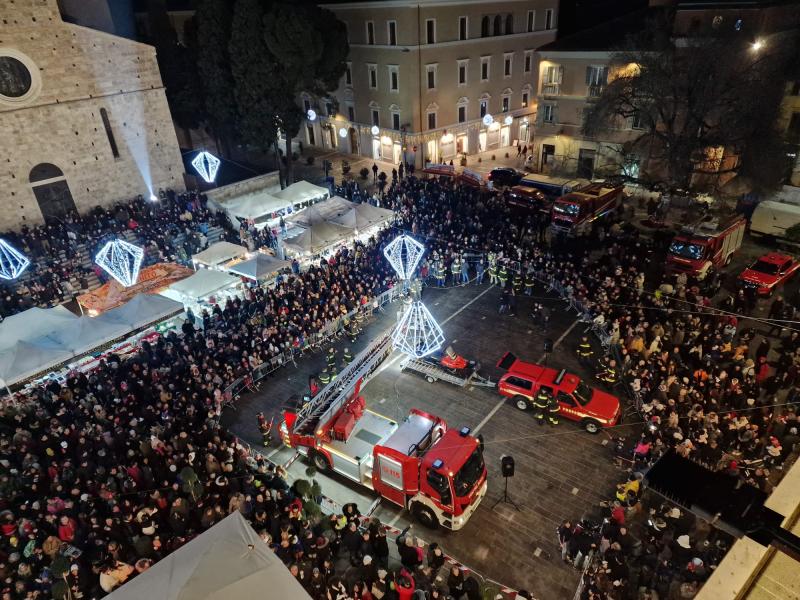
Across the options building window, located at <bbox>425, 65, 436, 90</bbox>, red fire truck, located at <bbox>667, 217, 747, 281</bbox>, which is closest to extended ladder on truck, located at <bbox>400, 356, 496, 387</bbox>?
red fire truck, located at <bbox>667, 217, 747, 281</bbox>

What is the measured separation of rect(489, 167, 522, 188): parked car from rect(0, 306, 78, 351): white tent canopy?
2340 centimetres

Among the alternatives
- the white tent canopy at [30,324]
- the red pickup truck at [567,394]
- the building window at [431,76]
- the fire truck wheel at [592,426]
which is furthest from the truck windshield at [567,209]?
the white tent canopy at [30,324]

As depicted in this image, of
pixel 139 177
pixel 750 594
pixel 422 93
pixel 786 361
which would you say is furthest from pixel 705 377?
pixel 139 177

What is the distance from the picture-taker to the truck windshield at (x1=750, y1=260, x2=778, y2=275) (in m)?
18.8

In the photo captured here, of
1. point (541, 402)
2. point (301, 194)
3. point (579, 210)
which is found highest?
point (301, 194)

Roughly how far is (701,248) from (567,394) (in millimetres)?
9956

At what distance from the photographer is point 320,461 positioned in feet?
42.9

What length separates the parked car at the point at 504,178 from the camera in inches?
1249

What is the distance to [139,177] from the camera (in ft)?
93.1

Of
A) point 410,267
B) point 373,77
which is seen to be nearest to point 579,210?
point 410,267

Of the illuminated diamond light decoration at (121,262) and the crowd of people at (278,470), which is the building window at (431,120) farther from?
the illuminated diamond light decoration at (121,262)

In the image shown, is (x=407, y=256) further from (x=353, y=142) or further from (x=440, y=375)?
(x=353, y=142)

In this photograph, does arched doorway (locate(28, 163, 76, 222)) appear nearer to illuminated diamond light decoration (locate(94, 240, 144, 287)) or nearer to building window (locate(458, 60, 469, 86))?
illuminated diamond light decoration (locate(94, 240, 144, 287))

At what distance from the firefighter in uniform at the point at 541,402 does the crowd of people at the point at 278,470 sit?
209cm
